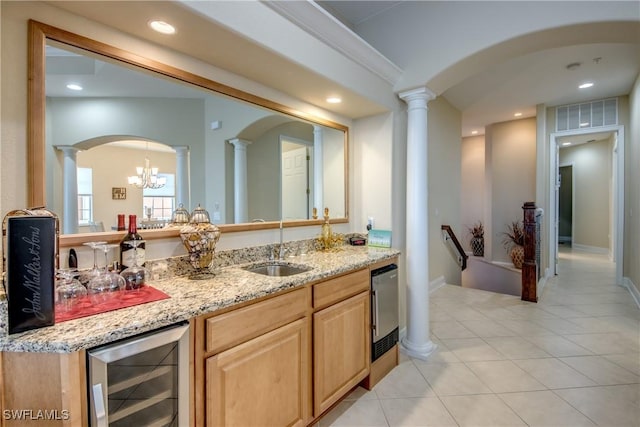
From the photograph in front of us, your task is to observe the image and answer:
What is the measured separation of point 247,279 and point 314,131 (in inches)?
64.0

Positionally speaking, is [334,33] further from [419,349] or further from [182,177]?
[419,349]

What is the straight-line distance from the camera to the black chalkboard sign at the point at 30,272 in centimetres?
92

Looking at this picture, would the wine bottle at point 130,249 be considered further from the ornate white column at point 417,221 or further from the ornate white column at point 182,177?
the ornate white column at point 417,221

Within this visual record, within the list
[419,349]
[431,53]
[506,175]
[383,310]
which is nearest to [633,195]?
→ [506,175]

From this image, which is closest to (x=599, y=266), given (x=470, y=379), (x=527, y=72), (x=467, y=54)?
(x=527, y=72)

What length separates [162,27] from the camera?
1.46m

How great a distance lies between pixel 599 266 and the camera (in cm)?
609

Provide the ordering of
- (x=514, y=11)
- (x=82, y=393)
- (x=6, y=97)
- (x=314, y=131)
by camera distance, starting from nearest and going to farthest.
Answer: (x=82, y=393) → (x=6, y=97) → (x=514, y=11) → (x=314, y=131)

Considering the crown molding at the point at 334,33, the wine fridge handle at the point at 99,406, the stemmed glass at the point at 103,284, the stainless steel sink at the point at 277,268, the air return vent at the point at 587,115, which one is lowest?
the wine fridge handle at the point at 99,406

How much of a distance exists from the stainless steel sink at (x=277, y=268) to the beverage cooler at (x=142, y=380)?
2.88ft

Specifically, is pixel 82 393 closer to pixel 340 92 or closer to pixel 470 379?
pixel 340 92

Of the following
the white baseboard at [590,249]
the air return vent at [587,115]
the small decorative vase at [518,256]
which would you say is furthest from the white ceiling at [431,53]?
the white baseboard at [590,249]

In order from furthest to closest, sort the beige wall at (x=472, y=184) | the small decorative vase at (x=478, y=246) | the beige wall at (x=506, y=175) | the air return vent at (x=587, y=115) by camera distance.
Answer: the beige wall at (x=472, y=184) < the small decorative vase at (x=478, y=246) < the beige wall at (x=506, y=175) < the air return vent at (x=587, y=115)

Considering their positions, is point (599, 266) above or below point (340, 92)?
below
